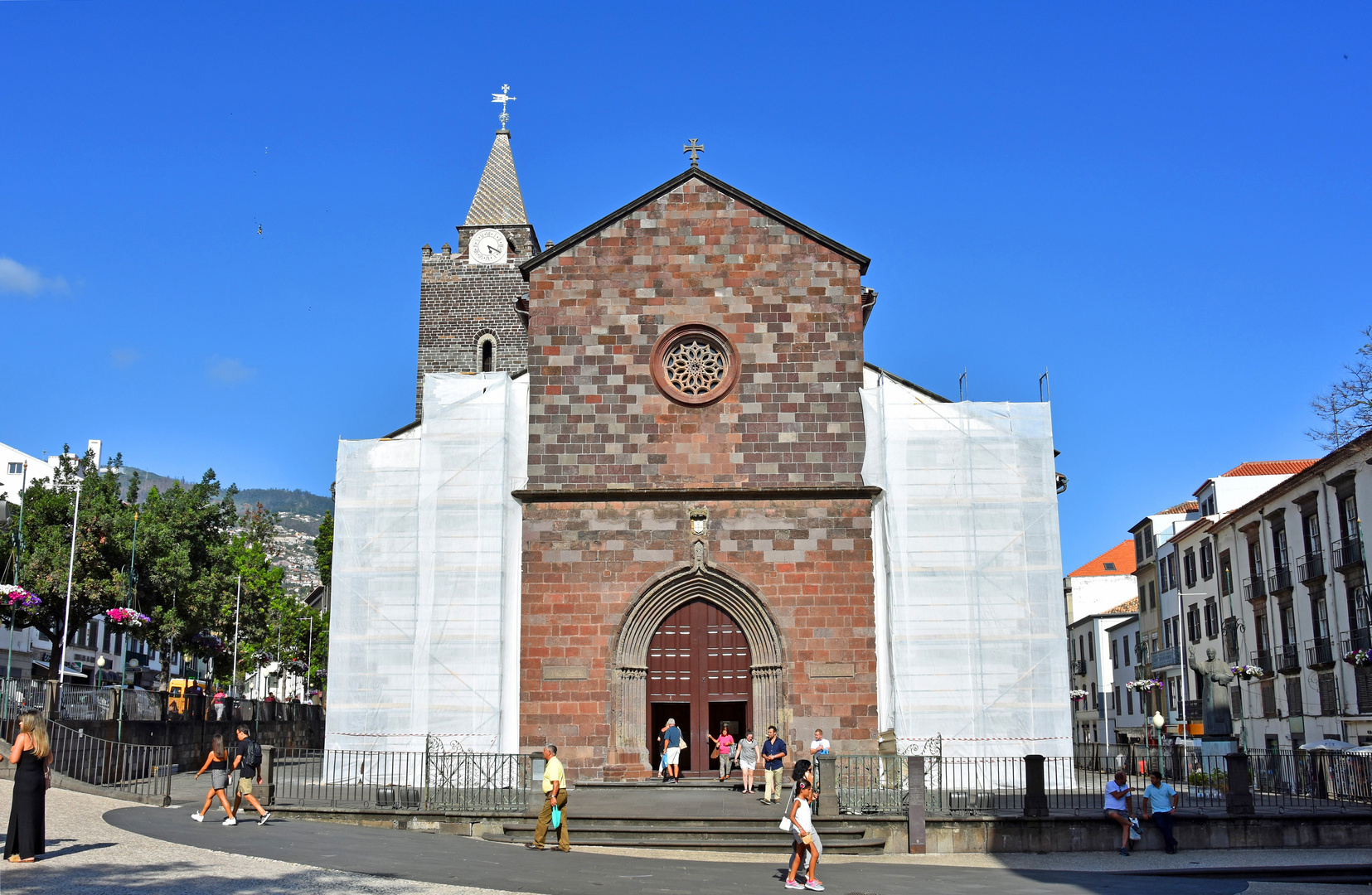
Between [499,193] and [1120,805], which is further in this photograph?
[499,193]

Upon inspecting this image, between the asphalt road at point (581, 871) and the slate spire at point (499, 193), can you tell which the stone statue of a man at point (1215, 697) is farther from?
the slate spire at point (499, 193)

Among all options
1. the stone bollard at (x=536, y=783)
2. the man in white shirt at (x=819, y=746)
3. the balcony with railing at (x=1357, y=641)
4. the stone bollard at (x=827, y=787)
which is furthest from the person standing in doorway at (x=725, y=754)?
the balcony with railing at (x=1357, y=641)

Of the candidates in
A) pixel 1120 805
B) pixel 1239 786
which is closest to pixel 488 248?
pixel 1120 805

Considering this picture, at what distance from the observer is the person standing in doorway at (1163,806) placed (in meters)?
18.2

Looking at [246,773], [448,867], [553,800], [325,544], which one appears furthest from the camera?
[325,544]

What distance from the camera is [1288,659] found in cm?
3488

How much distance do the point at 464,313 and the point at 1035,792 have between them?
26687 mm

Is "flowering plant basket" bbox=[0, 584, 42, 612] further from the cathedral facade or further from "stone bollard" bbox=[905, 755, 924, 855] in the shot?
"stone bollard" bbox=[905, 755, 924, 855]

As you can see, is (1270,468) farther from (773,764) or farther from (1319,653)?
(773,764)

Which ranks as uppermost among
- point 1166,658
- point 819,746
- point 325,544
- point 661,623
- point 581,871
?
point 325,544

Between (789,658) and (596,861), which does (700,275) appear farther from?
(596,861)

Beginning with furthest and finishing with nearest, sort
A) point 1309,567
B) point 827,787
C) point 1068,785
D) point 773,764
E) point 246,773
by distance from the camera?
point 1309,567 → point 1068,785 → point 773,764 → point 827,787 → point 246,773

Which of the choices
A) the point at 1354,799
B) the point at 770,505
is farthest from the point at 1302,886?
the point at 770,505

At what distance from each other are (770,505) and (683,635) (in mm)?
3398
